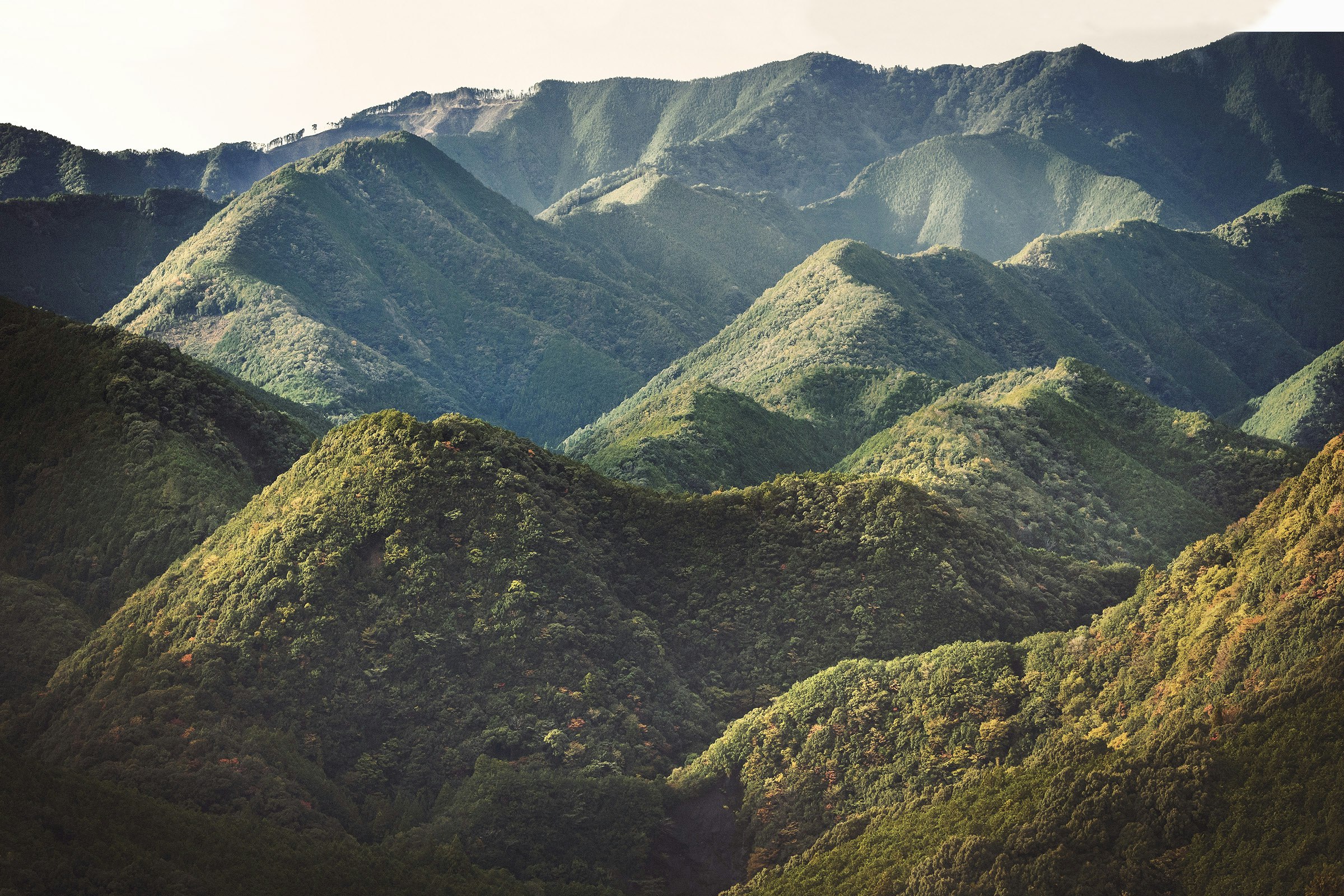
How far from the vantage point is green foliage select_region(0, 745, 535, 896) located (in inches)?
1383

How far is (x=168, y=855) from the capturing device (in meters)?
37.6

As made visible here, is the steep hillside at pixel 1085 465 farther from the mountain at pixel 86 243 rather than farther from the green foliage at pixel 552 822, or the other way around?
the mountain at pixel 86 243

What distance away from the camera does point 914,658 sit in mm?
51375

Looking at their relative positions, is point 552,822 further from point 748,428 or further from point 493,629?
point 748,428

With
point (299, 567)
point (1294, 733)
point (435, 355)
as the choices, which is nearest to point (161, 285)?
point (435, 355)

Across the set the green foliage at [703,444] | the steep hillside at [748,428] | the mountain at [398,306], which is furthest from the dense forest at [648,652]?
the mountain at [398,306]

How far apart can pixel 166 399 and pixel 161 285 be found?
271ft

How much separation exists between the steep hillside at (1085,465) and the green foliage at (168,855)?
138 ft

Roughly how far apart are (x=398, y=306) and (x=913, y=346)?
234ft

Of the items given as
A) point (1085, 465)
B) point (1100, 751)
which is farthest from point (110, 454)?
point (1085, 465)

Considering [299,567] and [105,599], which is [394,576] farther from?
[105,599]

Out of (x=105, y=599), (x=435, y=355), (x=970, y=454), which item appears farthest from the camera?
(x=435, y=355)

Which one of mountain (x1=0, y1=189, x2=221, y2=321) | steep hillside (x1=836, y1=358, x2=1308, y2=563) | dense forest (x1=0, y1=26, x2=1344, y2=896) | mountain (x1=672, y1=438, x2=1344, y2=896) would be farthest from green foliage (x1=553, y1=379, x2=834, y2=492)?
mountain (x1=0, y1=189, x2=221, y2=321)

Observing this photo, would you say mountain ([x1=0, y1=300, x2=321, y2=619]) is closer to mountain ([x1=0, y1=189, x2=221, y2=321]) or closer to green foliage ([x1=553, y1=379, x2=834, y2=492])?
green foliage ([x1=553, y1=379, x2=834, y2=492])
